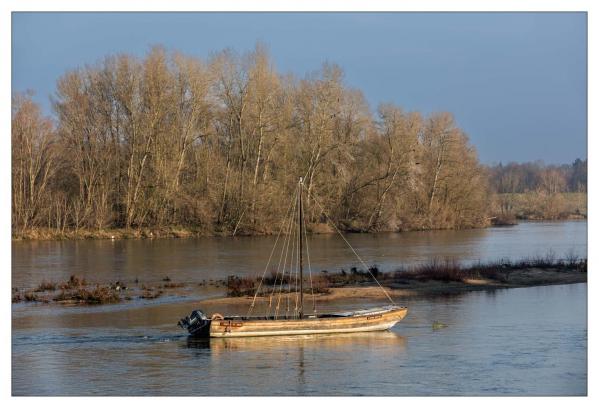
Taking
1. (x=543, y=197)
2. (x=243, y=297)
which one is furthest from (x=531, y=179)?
(x=243, y=297)

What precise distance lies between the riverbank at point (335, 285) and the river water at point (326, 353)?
4.52 ft

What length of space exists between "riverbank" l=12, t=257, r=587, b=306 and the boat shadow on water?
627cm

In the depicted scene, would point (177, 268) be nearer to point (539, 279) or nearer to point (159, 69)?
point (539, 279)

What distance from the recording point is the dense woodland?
7431cm

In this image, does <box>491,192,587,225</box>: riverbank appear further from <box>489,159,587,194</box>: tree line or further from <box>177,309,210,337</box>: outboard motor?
<box>177,309,210,337</box>: outboard motor

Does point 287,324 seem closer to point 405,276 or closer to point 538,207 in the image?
point 405,276

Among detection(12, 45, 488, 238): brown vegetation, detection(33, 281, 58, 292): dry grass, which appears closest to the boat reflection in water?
detection(33, 281, 58, 292): dry grass

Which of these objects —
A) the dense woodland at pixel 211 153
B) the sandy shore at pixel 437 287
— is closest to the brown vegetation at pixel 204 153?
the dense woodland at pixel 211 153

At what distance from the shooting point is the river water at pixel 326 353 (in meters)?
20.1

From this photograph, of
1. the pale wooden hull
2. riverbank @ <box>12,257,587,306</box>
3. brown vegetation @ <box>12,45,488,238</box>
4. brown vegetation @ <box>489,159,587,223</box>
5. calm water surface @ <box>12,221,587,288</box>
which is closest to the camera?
the pale wooden hull

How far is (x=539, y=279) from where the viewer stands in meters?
38.8

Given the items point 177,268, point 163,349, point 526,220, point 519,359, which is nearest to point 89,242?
point 177,268

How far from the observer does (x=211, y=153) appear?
82.4 meters

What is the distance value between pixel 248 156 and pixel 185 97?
8925 millimetres
